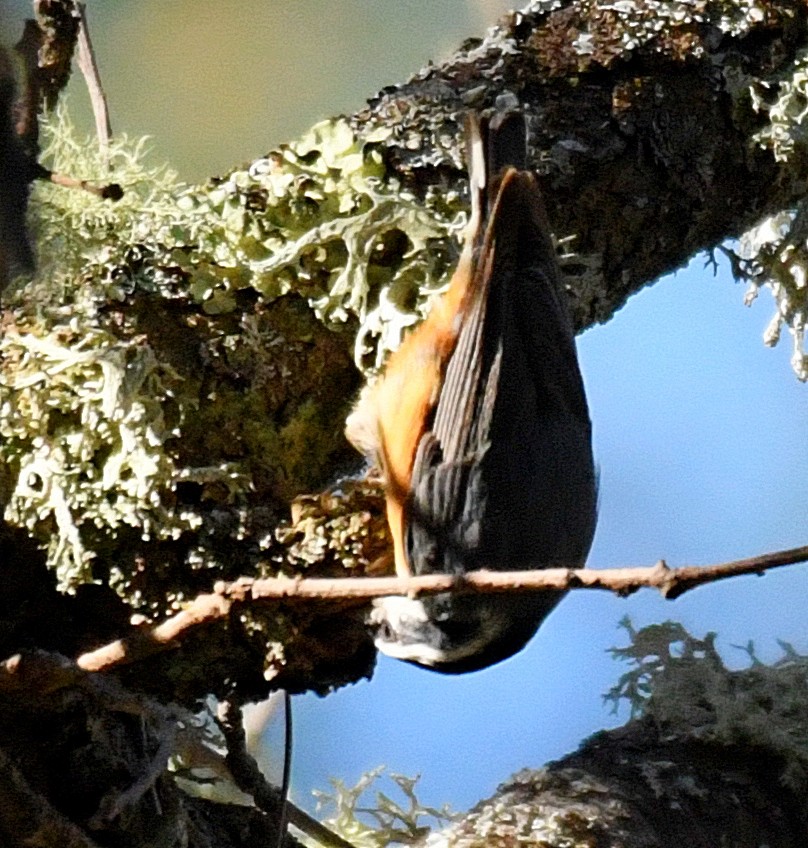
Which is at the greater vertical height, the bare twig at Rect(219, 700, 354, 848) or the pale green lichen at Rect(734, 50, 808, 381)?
the pale green lichen at Rect(734, 50, 808, 381)

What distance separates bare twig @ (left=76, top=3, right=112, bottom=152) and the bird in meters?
0.46

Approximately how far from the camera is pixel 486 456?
180 cm

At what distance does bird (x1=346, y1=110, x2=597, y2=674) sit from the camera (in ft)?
5.56

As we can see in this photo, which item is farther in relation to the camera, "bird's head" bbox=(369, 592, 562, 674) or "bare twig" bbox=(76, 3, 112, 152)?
"bird's head" bbox=(369, 592, 562, 674)

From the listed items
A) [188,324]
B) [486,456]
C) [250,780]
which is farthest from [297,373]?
[250,780]

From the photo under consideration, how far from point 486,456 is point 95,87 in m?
0.70

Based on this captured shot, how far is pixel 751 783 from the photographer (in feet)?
5.10

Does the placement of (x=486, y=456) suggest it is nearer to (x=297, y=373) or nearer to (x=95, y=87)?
(x=297, y=373)

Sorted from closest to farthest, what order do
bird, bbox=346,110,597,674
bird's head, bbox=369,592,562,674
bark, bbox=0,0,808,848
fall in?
bark, bbox=0,0,808,848, bird, bbox=346,110,597,674, bird's head, bbox=369,592,562,674

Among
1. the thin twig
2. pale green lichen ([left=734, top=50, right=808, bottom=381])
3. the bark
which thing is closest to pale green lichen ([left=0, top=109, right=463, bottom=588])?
the bark

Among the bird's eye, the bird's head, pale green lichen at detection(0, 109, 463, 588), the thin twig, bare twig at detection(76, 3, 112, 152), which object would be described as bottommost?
the thin twig

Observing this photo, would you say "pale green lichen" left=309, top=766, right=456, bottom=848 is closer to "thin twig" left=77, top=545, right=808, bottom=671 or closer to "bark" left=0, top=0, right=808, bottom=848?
"bark" left=0, top=0, right=808, bottom=848

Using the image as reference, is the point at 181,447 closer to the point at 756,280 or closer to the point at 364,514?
the point at 364,514

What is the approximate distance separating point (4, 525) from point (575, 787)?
0.70 m
